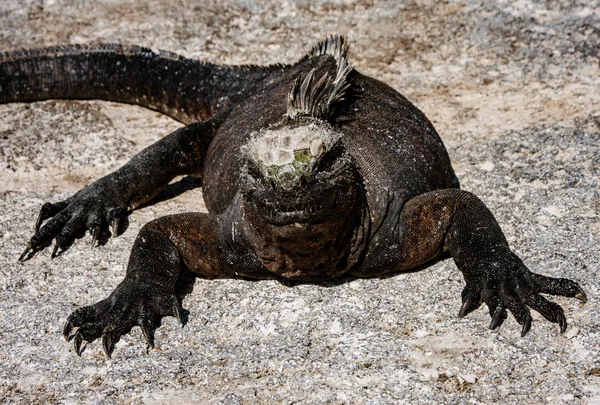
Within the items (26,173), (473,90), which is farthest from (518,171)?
(26,173)

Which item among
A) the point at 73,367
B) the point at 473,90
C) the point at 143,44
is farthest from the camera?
the point at 143,44

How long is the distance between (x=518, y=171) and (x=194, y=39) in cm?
319

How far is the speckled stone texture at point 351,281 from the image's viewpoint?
3.47m

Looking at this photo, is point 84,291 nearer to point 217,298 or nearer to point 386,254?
point 217,298

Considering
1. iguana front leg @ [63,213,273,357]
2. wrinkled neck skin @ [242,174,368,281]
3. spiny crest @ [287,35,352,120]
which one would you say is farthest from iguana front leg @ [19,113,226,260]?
wrinkled neck skin @ [242,174,368,281]

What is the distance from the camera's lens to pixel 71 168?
Answer: 5543 millimetres

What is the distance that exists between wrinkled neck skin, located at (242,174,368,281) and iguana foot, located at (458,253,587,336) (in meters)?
0.54

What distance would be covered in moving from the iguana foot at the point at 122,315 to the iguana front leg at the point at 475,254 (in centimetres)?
91

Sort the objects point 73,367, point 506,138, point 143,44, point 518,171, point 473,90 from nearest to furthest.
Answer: point 73,367 < point 518,171 < point 506,138 < point 473,90 < point 143,44

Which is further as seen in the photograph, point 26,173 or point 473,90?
point 473,90

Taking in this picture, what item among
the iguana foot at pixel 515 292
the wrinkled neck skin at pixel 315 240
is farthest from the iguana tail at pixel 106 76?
the iguana foot at pixel 515 292

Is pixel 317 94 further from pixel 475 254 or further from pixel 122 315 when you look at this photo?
pixel 122 315

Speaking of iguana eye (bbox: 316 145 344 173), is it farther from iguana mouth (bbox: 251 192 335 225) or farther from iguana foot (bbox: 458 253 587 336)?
iguana foot (bbox: 458 253 587 336)

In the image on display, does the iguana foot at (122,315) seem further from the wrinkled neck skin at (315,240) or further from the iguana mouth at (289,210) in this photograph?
the iguana mouth at (289,210)
